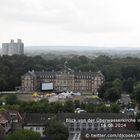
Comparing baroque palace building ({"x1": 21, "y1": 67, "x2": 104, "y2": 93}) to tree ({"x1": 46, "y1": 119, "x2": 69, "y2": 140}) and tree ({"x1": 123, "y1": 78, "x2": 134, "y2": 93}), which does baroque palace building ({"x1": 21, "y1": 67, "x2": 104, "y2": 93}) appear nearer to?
tree ({"x1": 123, "y1": 78, "x2": 134, "y2": 93})

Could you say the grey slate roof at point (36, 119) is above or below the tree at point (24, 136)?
below

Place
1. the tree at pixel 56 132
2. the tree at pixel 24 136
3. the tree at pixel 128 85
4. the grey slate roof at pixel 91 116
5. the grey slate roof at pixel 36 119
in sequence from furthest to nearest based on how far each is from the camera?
the tree at pixel 128 85 < the grey slate roof at pixel 91 116 < the grey slate roof at pixel 36 119 < the tree at pixel 56 132 < the tree at pixel 24 136

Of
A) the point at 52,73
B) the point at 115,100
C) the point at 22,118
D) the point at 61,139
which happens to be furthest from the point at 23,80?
the point at 61,139

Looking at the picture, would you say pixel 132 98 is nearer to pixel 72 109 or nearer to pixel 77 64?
pixel 72 109

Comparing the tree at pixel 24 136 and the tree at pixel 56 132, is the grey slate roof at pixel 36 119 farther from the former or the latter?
the tree at pixel 24 136

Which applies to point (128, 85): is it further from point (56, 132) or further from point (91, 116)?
point (56, 132)

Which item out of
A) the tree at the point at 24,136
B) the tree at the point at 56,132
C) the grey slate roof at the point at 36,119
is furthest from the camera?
the grey slate roof at the point at 36,119

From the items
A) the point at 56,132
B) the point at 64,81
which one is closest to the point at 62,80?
the point at 64,81

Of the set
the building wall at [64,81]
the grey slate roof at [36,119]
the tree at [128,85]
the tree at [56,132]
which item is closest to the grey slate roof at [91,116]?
the grey slate roof at [36,119]
